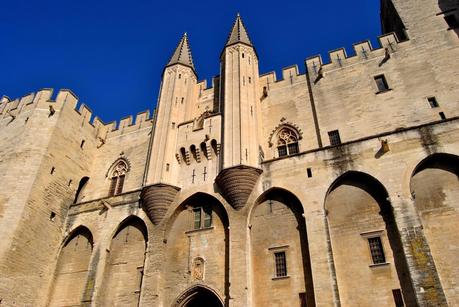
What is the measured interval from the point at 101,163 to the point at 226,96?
8613 mm

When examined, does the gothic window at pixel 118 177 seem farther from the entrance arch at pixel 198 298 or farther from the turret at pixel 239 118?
the entrance arch at pixel 198 298

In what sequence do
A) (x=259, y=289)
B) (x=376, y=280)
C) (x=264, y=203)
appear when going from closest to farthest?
(x=376, y=280) → (x=259, y=289) → (x=264, y=203)

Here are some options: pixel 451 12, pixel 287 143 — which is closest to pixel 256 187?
pixel 287 143

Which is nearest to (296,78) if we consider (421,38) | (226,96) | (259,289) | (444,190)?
(226,96)

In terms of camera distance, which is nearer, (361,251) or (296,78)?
(361,251)

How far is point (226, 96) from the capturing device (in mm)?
16797

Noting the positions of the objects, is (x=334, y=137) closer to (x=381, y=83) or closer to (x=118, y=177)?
(x=381, y=83)

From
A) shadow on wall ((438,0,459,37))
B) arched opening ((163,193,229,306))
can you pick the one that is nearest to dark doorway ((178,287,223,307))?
arched opening ((163,193,229,306))

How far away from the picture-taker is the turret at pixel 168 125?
15.1 meters

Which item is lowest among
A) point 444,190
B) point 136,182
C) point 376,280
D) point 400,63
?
point 376,280

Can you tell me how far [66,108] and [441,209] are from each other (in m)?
17.7

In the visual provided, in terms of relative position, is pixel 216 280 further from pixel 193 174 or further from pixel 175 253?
pixel 193 174

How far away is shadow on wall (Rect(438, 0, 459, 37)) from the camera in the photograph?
55.1 ft

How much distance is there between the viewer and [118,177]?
19906 millimetres
